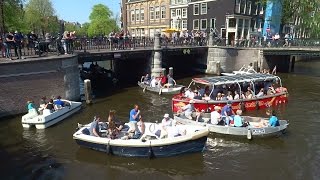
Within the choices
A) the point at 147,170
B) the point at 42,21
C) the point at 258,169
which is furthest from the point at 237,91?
the point at 42,21

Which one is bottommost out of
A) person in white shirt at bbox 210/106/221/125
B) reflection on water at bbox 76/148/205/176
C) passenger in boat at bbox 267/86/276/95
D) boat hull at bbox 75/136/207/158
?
reflection on water at bbox 76/148/205/176

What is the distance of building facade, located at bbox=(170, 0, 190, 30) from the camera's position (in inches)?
2053

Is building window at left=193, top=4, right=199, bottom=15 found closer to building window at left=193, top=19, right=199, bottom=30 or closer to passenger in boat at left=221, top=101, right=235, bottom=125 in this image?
building window at left=193, top=19, right=199, bottom=30

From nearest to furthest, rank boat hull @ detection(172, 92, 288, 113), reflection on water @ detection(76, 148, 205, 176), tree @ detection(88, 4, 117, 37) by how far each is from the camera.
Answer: reflection on water @ detection(76, 148, 205, 176), boat hull @ detection(172, 92, 288, 113), tree @ detection(88, 4, 117, 37)

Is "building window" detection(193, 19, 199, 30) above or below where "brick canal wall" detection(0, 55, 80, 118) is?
above

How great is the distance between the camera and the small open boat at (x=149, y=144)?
13.8m

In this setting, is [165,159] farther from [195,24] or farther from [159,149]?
[195,24]

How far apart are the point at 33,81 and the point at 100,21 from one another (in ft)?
164

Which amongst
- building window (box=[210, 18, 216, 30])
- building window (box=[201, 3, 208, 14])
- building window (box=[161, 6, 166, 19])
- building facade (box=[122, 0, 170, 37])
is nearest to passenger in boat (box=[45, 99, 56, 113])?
building window (box=[210, 18, 216, 30])

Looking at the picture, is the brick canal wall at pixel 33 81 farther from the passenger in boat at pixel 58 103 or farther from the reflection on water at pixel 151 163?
the reflection on water at pixel 151 163

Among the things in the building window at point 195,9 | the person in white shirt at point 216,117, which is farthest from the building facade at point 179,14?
the person in white shirt at point 216,117

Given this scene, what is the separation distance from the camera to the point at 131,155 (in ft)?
47.0

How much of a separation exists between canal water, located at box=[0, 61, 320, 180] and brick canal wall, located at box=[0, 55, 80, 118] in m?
1.22

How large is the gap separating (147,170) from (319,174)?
693 cm
